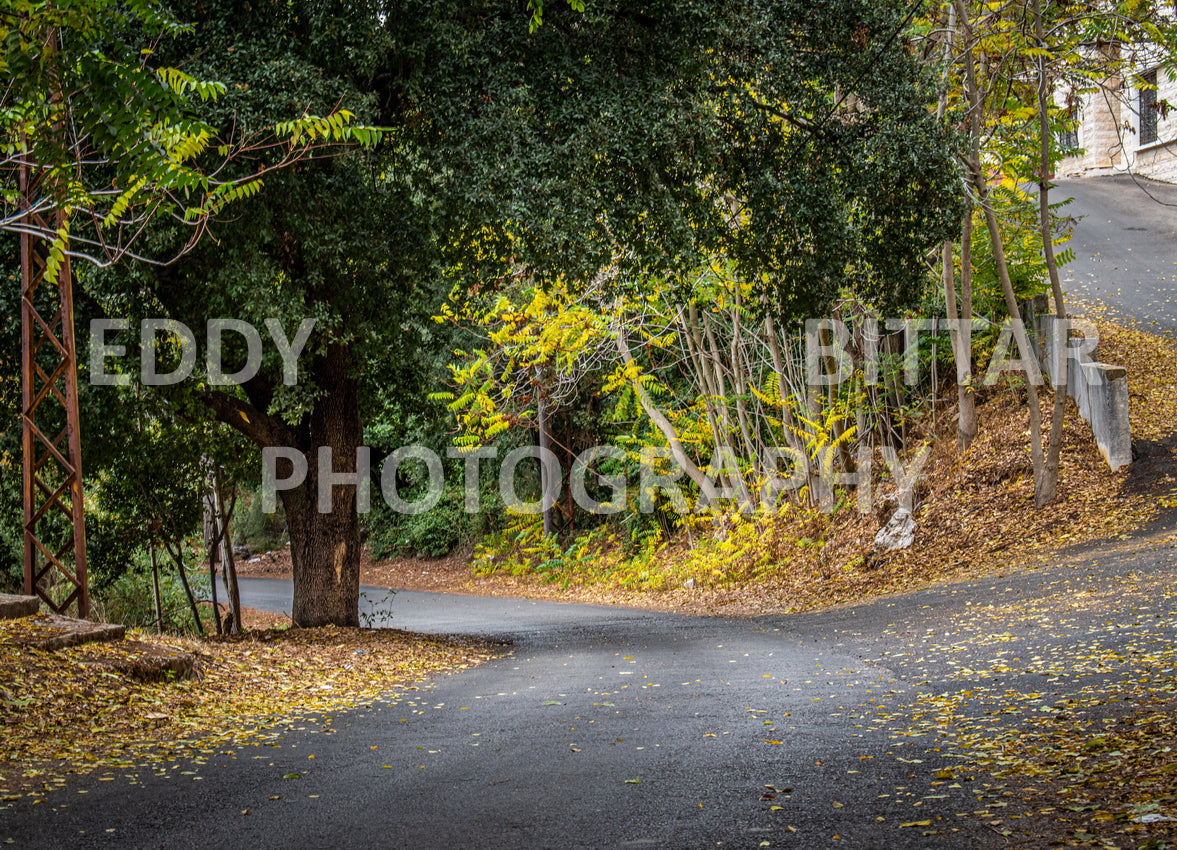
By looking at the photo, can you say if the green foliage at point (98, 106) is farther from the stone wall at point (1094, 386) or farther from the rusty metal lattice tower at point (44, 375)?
the stone wall at point (1094, 386)

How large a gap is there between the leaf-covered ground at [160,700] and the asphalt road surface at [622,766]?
15.1 inches

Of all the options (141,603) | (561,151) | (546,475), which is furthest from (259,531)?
(561,151)

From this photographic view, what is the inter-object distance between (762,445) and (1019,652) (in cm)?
1256

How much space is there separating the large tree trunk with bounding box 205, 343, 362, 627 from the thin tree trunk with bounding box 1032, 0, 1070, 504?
9.41 m

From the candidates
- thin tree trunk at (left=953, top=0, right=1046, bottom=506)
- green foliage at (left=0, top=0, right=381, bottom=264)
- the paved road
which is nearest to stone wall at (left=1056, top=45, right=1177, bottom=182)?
the paved road

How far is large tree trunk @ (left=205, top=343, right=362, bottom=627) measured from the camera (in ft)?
41.3

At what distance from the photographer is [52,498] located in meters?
9.80

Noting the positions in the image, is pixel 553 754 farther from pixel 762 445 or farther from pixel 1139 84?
pixel 762 445

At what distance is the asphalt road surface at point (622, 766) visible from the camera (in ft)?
14.3

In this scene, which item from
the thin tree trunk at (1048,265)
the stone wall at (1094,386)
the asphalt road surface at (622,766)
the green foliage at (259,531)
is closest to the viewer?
the asphalt road surface at (622,766)

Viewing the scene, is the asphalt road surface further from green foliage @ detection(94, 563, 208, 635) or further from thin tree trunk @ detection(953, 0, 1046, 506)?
green foliage @ detection(94, 563, 208, 635)

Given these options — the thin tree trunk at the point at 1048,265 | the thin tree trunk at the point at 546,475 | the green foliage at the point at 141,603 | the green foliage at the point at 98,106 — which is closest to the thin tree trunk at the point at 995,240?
the thin tree trunk at the point at 1048,265

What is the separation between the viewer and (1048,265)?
520 inches

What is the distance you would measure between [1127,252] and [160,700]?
23190 millimetres
